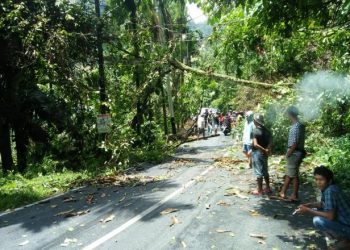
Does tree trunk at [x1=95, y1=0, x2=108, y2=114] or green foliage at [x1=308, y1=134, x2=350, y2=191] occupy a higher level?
tree trunk at [x1=95, y1=0, x2=108, y2=114]

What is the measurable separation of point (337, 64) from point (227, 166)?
5.32 metres

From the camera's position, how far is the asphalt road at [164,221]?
6.57 m

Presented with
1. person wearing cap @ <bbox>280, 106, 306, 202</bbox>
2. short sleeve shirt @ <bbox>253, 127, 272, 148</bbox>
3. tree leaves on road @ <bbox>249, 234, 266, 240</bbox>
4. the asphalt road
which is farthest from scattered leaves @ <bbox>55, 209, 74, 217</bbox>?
person wearing cap @ <bbox>280, 106, 306, 202</bbox>

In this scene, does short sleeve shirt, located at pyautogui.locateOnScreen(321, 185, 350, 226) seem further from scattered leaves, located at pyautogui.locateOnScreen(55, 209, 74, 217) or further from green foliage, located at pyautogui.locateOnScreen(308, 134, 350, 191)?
scattered leaves, located at pyautogui.locateOnScreen(55, 209, 74, 217)

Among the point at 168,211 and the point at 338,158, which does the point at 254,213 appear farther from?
the point at 338,158

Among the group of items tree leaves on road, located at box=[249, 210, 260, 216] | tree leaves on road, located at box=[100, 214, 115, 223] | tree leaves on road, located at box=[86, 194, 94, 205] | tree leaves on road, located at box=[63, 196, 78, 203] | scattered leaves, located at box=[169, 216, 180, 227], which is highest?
tree leaves on road, located at box=[63, 196, 78, 203]

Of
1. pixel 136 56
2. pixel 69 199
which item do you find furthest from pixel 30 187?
pixel 136 56

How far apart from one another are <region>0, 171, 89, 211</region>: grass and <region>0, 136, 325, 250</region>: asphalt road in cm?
70

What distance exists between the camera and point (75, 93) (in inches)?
624

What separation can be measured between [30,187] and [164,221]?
570cm

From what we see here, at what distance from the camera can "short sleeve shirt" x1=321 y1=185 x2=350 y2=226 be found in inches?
217

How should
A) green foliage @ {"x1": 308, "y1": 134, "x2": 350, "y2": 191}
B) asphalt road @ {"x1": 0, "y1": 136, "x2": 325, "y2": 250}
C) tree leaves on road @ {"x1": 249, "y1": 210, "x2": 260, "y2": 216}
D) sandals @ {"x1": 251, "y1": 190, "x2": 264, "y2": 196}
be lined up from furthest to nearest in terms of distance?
green foliage @ {"x1": 308, "y1": 134, "x2": 350, "y2": 191}
sandals @ {"x1": 251, "y1": 190, "x2": 264, "y2": 196}
tree leaves on road @ {"x1": 249, "y1": 210, "x2": 260, "y2": 216}
asphalt road @ {"x1": 0, "y1": 136, "x2": 325, "y2": 250}

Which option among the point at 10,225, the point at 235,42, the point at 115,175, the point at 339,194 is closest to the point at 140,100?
the point at 115,175

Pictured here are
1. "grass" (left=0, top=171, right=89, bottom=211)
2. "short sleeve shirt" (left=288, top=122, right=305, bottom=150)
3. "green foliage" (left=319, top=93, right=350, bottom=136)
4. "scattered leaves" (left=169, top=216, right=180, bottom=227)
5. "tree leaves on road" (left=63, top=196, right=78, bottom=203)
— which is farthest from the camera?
"green foliage" (left=319, top=93, right=350, bottom=136)
